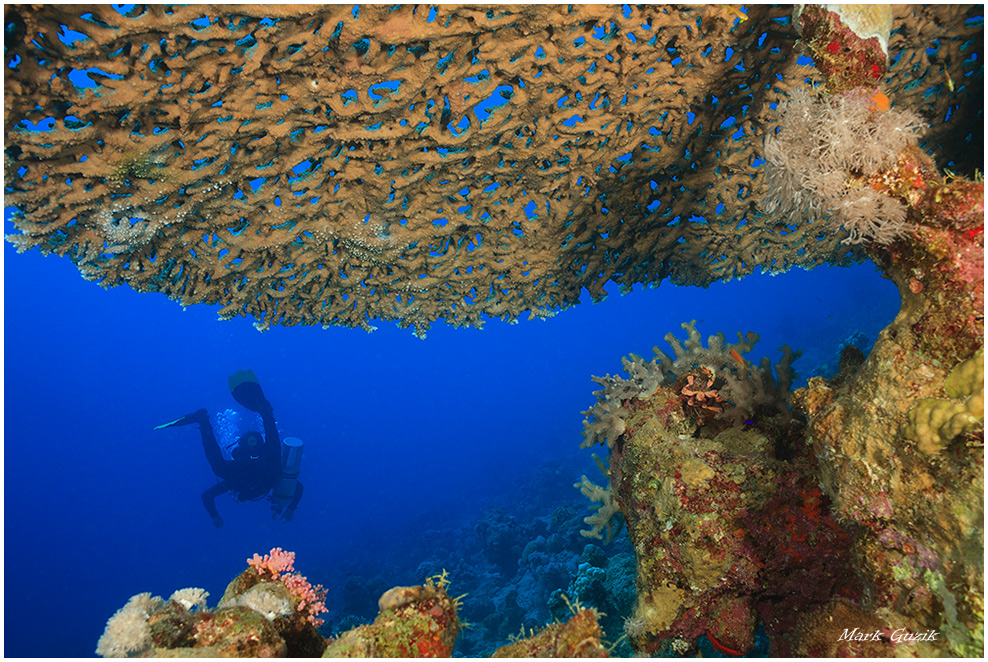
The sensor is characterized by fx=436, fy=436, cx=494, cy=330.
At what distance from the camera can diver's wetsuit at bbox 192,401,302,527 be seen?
14930 millimetres

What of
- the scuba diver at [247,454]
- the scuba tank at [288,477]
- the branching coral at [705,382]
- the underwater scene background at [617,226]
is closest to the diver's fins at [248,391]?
the scuba diver at [247,454]

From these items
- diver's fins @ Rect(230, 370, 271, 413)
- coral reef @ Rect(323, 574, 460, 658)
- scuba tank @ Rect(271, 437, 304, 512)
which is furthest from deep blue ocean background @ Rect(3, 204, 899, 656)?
coral reef @ Rect(323, 574, 460, 658)

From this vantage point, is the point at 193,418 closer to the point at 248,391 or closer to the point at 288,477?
the point at 248,391

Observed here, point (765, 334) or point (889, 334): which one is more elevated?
→ point (765, 334)

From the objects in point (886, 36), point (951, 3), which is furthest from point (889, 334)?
point (951, 3)

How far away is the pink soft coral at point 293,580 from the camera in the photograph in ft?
10.6

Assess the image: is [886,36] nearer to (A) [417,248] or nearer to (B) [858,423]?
(B) [858,423]

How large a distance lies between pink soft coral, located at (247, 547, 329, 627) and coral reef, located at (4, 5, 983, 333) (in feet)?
9.61

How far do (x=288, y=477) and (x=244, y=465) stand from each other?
1.71 metres

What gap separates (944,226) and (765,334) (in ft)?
176

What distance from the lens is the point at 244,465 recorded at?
15.0 metres

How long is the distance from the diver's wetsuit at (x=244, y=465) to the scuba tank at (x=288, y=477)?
0.51m

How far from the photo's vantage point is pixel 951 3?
364 cm

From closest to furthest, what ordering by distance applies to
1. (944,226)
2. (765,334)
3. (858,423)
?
(944,226) → (858,423) → (765,334)
